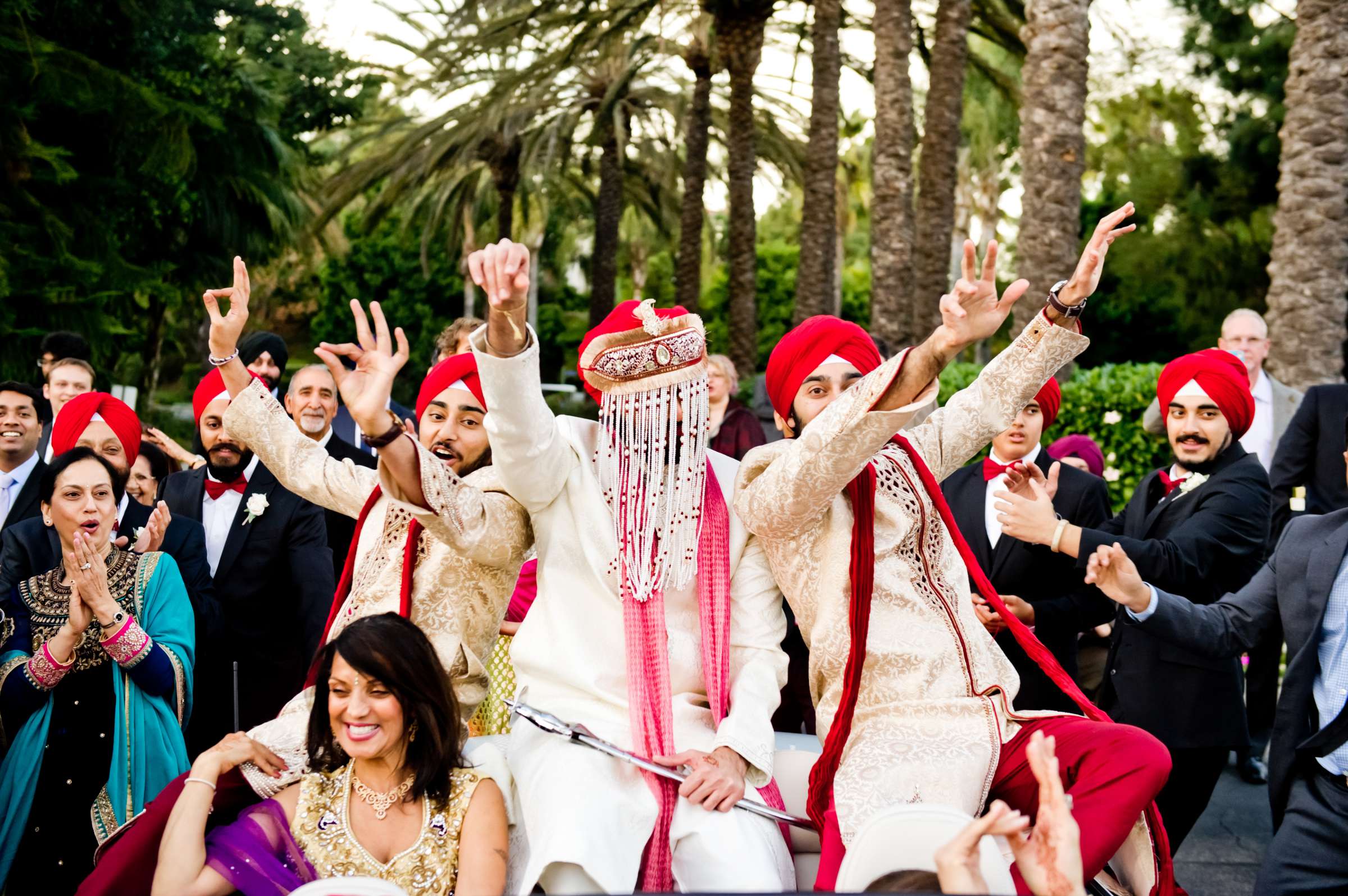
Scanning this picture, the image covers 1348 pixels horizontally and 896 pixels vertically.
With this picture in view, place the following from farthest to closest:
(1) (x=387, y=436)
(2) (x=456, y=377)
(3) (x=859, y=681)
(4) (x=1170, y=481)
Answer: (4) (x=1170, y=481) < (2) (x=456, y=377) < (3) (x=859, y=681) < (1) (x=387, y=436)

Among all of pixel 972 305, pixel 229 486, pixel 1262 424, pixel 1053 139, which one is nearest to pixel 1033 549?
pixel 972 305

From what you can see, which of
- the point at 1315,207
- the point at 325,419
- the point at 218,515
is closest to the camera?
the point at 218,515

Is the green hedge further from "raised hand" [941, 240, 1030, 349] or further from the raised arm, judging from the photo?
the raised arm

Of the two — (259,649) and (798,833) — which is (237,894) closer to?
(798,833)

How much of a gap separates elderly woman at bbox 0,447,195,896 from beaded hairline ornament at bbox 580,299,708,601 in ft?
6.54

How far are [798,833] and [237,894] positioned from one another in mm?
1570

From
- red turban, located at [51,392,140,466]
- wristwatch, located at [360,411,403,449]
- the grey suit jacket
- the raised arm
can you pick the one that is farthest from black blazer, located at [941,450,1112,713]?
red turban, located at [51,392,140,466]

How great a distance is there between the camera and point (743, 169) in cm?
1716

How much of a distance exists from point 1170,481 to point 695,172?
13.3 meters

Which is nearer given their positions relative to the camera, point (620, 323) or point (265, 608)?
point (620, 323)

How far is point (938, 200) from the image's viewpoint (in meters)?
13.6

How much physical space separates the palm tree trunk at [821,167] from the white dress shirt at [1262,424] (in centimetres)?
861

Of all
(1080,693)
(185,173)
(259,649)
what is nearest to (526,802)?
(1080,693)

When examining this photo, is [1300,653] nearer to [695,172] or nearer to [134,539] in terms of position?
[134,539]
